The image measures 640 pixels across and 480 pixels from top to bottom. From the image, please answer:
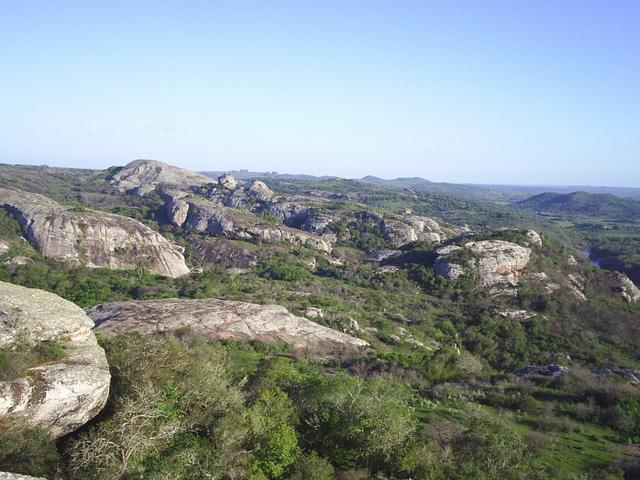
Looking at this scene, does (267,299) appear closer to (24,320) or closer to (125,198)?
(24,320)

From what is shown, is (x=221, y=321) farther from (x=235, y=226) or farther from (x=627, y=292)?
(x=627, y=292)

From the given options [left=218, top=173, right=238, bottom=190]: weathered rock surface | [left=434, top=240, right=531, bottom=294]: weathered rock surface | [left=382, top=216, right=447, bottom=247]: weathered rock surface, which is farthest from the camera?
[left=218, top=173, right=238, bottom=190]: weathered rock surface

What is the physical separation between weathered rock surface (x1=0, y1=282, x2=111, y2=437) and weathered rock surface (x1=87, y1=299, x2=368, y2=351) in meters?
22.6

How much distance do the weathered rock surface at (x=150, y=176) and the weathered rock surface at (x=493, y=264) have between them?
4365 inches

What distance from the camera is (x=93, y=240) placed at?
79875mm

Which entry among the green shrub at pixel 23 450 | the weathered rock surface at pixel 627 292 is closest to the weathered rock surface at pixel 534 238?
the weathered rock surface at pixel 627 292

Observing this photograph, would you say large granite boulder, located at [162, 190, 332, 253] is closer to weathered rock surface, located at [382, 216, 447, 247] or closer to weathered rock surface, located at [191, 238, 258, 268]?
weathered rock surface, located at [191, 238, 258, 268]

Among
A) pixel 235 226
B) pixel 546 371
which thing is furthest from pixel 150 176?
pixel 546 371

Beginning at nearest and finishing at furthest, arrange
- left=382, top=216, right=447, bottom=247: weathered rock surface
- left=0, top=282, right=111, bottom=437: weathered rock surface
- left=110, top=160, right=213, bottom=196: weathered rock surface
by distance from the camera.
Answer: left=0, top=282, right=111, bottom=437: weathered rock surface < left=382, top=216, right=447, bottom=247: weathered rock surface < left=110, top=160, right=213, bottom=196: weathered rock surface

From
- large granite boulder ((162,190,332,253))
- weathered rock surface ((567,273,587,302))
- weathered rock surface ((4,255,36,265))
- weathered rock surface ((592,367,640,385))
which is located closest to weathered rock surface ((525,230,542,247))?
weathered rock surface ((567,273,587,302))

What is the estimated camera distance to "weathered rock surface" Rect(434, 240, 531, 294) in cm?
8044

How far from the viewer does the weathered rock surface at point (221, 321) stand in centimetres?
4388

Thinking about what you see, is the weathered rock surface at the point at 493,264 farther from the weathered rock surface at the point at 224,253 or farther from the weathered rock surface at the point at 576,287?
the weathered rock surface at the point at 224,253

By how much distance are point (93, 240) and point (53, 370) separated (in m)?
69.1
